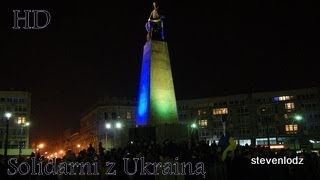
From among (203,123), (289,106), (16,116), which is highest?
(289,106)

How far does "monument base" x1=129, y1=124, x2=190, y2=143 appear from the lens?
24.8m

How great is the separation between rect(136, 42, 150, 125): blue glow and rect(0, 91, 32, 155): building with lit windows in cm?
4683

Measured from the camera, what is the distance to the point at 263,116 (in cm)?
7962

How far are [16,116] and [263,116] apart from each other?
4940 cm

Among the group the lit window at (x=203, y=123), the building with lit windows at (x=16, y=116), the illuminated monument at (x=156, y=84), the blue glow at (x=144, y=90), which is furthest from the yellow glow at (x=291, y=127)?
the blue glow at (x=144, y=90)

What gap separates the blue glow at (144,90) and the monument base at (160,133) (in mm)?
853

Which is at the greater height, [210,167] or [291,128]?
[291,128]

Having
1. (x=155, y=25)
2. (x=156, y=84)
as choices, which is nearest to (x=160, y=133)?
(x=156, y=84)

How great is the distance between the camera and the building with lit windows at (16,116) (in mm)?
69188

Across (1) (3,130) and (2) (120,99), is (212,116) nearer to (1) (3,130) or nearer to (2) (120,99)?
(2) (120,99)

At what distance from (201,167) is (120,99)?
71.9 meters

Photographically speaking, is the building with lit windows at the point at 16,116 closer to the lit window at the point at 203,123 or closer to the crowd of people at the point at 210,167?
the lit window at the point at 203,123

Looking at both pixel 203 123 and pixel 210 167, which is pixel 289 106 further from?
pixel 210 167

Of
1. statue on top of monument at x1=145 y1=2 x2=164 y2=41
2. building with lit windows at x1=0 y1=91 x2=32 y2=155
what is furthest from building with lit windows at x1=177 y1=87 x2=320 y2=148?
statue on top of monument at x1=145 y1=2 x2=164 y2=41
